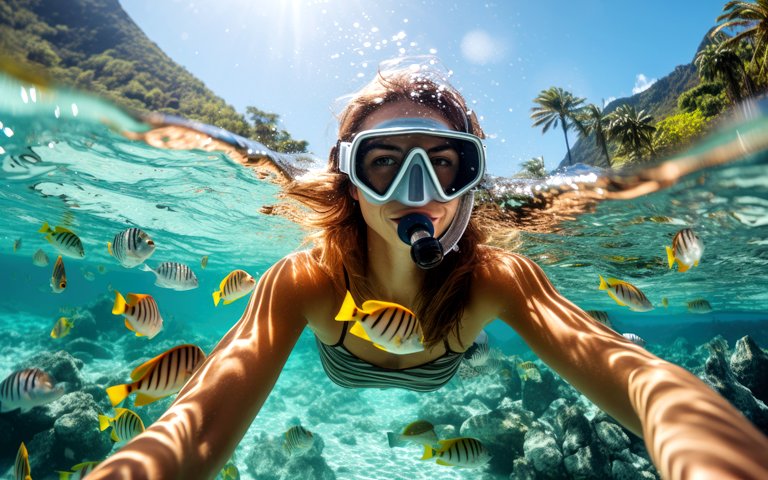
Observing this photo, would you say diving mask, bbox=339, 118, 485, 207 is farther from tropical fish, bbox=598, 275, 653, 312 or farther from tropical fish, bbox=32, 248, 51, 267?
tropical fish, bbox=32, 248, 51, 267

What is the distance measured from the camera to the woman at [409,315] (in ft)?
5.33

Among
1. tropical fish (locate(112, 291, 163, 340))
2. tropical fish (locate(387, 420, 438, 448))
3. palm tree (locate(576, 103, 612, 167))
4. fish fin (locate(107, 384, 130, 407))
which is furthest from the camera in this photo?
palm tree (locate(576, 103, 612, 167))

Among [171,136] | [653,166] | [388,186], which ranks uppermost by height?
[171,136]

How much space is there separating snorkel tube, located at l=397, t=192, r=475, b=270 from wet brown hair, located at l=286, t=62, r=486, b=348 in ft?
1.28

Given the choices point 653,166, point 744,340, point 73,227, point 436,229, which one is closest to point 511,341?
point 744,340

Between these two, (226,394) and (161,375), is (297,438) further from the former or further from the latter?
(226,394)

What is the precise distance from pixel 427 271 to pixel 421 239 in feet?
3.62

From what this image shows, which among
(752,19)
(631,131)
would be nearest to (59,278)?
(752,19)

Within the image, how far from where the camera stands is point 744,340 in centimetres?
1286

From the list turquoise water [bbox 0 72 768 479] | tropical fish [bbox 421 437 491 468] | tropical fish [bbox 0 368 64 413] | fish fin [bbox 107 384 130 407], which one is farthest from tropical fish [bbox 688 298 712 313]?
tropical fish [bbox 0 368 64 413]

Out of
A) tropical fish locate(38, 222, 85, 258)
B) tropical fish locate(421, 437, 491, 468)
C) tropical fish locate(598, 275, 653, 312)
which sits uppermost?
tropical fish locate(38, 222, 85, 258)

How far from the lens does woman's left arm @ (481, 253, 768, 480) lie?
131cm

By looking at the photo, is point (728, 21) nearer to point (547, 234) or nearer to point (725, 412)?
point (547, 234)

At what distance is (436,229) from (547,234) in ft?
40.3
